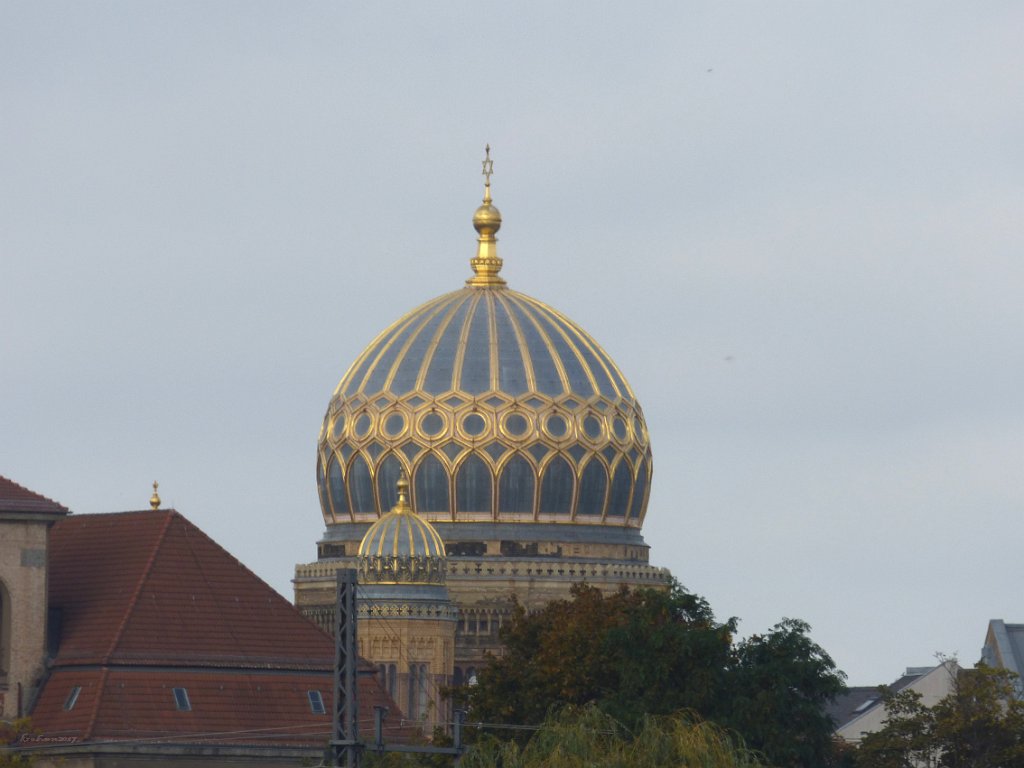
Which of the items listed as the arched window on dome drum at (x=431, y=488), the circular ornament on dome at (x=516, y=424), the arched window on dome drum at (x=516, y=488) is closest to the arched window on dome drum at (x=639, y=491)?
the arched window on dome drum at (x=516, y=488)

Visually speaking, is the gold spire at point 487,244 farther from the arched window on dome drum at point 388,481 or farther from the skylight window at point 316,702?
the skylight window at point 316,702

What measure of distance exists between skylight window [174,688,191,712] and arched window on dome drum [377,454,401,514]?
1363 inches

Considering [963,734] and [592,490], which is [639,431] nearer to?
[592,490]

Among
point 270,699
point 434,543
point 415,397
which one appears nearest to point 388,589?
point 434,543

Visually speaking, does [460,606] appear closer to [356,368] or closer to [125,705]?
[356,368]

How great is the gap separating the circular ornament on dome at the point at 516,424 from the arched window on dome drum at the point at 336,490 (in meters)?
4.94

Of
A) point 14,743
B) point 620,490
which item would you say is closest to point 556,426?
point 620,490

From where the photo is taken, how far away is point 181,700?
82750 millimetres

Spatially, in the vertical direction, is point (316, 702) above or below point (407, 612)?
below

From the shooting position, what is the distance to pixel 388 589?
105 metres

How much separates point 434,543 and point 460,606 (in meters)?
6.98

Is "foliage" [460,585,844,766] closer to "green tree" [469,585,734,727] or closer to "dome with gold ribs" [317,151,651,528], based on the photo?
"green tree" [469,585,734,727]

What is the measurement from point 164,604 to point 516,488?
32.7 m

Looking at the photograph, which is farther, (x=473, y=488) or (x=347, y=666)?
(x=473, y=488)
